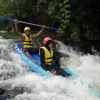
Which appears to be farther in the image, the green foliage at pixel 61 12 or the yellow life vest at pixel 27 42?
the green foliage at pixel 61 12

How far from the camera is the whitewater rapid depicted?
8797mm

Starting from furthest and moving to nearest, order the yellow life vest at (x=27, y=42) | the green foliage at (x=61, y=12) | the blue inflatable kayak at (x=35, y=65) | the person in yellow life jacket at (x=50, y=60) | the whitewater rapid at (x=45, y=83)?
1. the green foliage at (x=61, y=12)
2. the yellow life vest at (x=27, y=42)
3. the blue inflatable kayak at (x=35, y=65)
4. the person in yellow life jacket at (x=50, y=60)
5. the whitewater rapid at (x=45, y=83)

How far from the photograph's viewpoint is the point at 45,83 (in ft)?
31.6

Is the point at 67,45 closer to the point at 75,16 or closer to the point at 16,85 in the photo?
the point at 75,16

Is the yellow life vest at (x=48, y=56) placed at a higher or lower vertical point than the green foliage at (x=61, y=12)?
lower

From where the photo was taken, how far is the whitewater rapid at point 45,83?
8.80m

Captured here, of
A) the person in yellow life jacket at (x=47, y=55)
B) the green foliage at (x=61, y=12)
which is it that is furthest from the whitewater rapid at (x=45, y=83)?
the green foliage at (x=61, y=12)

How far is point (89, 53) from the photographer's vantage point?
548 inches

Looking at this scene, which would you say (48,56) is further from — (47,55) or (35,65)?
(35,65)

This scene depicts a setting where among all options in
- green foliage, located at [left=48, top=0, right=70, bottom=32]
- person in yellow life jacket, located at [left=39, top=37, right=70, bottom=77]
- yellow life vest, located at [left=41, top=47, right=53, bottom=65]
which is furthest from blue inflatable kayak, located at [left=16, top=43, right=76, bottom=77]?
green foliage, located at [left=48, top=0, right=70, bottom=32]

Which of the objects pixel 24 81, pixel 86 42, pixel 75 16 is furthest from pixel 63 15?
pixel 24 81

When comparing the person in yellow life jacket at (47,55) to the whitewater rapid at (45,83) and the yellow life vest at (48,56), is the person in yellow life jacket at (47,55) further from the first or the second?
the whitewater rapid at (45,83)

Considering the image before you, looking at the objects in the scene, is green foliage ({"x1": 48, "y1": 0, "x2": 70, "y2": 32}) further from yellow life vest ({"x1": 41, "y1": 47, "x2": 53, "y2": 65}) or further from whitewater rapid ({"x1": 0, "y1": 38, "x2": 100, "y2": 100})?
yellow life vest ({"x1": 41, "y1": 47, "x2": 53, "y2": 65})

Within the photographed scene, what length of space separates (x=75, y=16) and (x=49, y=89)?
5.62 m
